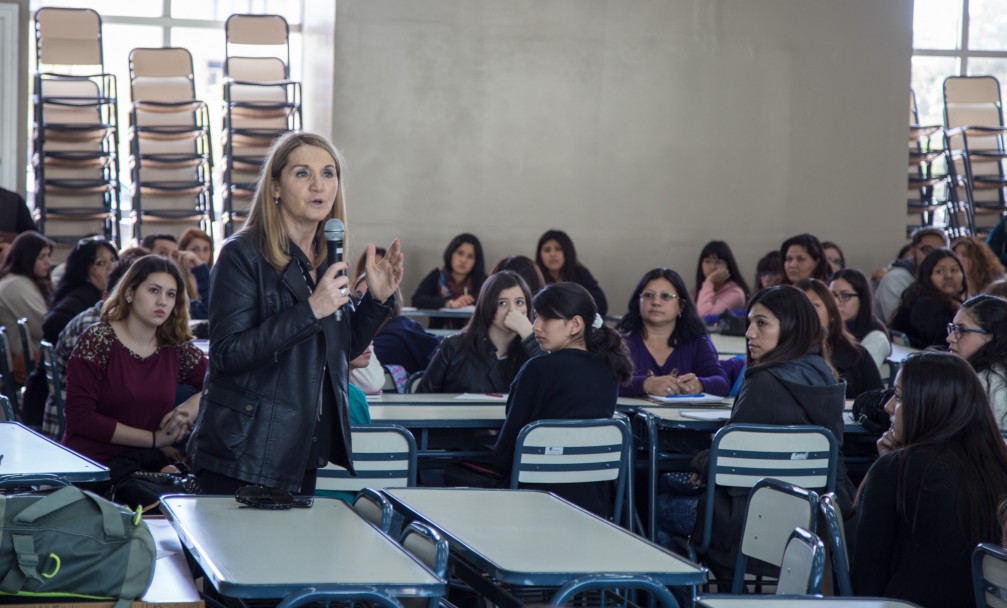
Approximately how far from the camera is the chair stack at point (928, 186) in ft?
35.9

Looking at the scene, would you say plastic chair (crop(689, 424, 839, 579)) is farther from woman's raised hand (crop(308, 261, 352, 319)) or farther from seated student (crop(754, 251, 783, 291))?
seated student (crop(754, 251, 783, 291))

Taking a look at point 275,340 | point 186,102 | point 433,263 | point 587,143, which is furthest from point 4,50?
point 275,340

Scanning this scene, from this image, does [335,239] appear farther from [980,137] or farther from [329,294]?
[980,137]

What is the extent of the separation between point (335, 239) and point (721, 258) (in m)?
6.68

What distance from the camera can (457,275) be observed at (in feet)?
29.1

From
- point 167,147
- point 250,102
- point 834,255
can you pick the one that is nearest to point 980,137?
point 834,255

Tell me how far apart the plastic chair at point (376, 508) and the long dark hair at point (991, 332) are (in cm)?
236

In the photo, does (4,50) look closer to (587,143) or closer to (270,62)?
(270,62)

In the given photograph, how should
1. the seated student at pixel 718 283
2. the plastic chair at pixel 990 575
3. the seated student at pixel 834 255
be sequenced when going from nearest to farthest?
the plastic chair at pixel 990 575 < the seated student at pixel 718 283 < the seated student at pixel 834 255

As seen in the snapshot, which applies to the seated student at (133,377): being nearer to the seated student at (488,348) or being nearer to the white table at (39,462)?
the white table at (39,462)

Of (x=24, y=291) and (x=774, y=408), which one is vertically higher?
(x=24, y=291)

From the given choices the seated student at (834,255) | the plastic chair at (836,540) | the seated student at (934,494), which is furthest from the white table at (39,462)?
the seated student at (834,255)

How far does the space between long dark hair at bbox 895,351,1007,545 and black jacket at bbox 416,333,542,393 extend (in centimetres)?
247

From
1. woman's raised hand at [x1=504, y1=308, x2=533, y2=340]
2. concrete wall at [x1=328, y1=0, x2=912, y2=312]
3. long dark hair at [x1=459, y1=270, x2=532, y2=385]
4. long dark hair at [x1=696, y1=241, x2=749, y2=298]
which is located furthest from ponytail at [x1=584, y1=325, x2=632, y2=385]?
concrete wall at [x1=328, y1=0, x2=912, y2=312]
